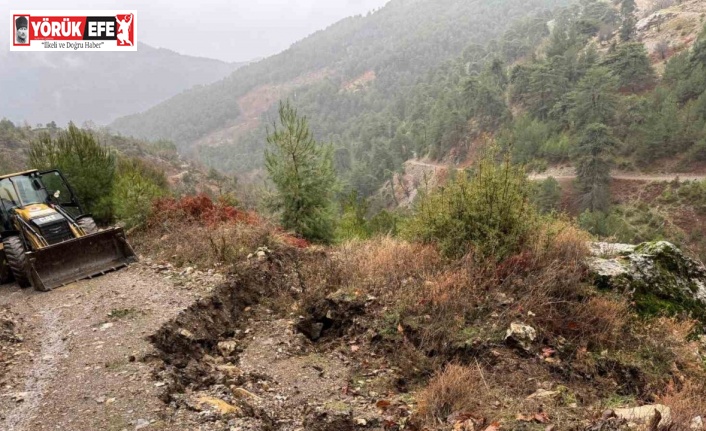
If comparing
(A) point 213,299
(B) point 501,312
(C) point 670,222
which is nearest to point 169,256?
(A) point 213,299

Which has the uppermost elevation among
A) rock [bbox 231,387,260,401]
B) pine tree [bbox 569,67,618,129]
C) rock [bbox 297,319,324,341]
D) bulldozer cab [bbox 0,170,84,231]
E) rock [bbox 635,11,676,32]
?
rock [bbox 635,11,676,32]

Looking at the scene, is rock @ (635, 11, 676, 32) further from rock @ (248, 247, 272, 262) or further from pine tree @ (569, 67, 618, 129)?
rock @ (248, 247, 272, 262)

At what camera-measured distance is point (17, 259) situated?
→ 9742 millimetres

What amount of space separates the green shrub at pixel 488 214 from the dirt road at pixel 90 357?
4.87m

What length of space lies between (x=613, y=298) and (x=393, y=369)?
3608mm

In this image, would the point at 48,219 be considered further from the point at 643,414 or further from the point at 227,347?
the point at 643,414

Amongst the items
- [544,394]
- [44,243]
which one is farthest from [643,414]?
[44,243]

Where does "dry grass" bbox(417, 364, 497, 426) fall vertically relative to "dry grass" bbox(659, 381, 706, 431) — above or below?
below

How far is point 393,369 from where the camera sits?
20.1 feet

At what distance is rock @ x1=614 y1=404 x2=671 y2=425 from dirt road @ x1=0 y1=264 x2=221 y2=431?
13.9 feet

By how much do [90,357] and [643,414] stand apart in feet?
21.8

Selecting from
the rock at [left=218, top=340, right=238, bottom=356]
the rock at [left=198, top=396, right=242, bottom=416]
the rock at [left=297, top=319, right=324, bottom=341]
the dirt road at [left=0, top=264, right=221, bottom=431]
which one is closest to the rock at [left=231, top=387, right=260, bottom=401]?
the rock at [left=198, top=396, right=242, bottom=416]

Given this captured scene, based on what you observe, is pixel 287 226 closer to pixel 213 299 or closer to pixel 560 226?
pixel 213 299

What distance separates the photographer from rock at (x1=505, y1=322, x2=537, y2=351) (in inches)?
236
